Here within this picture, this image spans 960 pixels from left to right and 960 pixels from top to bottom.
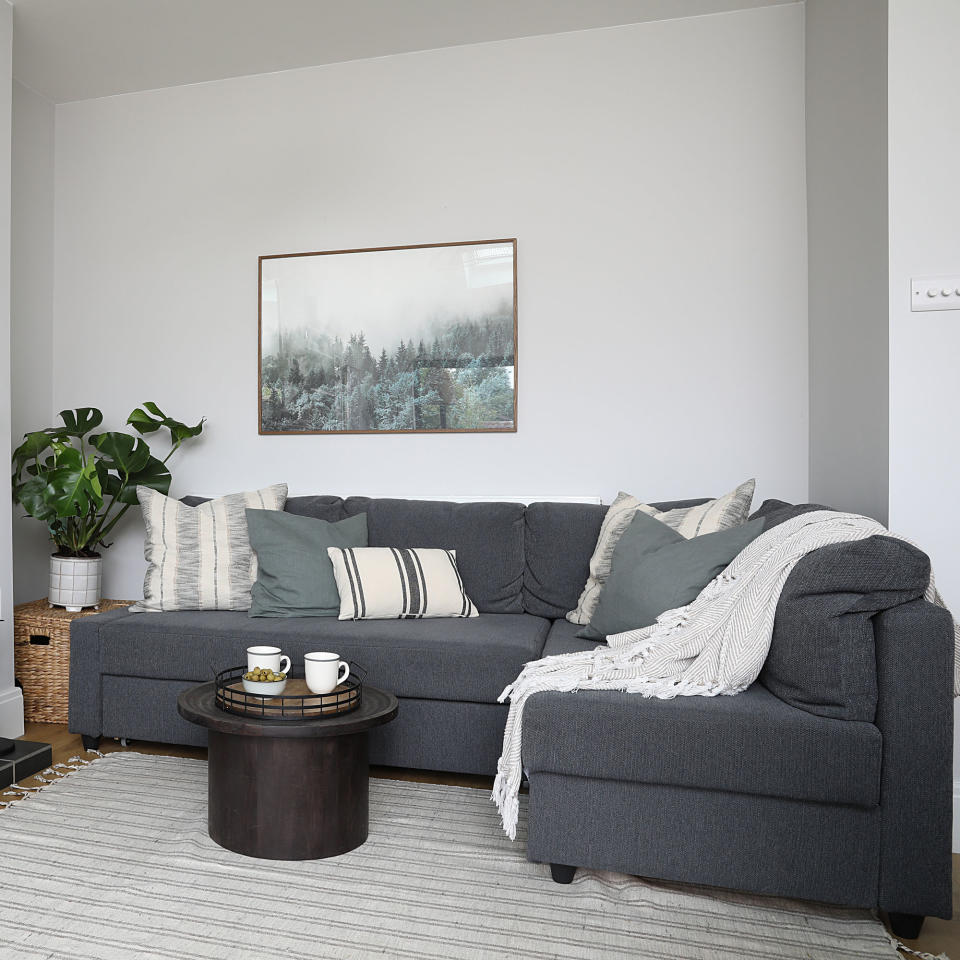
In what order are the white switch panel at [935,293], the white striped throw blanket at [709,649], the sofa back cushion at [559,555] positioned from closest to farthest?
the white striped throw blanket at [709,649]
the white switch panel at [935,293]
the sofa back cushion at [559,555]

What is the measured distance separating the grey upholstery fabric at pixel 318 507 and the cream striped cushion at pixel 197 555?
0.54 ft

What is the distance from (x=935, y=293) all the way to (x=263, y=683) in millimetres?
2157

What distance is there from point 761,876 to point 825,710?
15.7 inches

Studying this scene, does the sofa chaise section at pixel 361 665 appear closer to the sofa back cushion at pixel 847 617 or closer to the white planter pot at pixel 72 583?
the white planter pot at pixel 72 583

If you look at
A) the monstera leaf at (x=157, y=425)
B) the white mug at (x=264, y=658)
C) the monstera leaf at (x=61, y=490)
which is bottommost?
the white mug at (x=264, y=658)

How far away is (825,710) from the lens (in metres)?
1.72

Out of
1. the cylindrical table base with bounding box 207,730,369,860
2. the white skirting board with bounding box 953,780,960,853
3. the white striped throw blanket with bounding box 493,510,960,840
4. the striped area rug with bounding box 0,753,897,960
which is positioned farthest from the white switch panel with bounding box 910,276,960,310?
the cylindrical table base with bounding box 207,730,369,860

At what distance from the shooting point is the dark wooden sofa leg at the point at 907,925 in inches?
66.4

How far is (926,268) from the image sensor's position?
2.23 metres

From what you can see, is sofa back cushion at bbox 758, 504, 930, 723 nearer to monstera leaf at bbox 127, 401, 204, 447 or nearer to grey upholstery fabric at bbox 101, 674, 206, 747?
grey upholstery fabric at bbox 101, 674, 206, 747

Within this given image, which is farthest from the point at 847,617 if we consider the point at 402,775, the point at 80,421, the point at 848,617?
the point at 80,421

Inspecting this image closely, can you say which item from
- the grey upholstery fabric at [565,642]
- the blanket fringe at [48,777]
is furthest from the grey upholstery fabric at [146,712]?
the grey upholstery fabric at [565,642]

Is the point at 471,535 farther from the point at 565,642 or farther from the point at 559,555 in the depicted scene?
the point at 565,642

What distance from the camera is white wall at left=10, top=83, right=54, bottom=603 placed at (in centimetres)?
368
